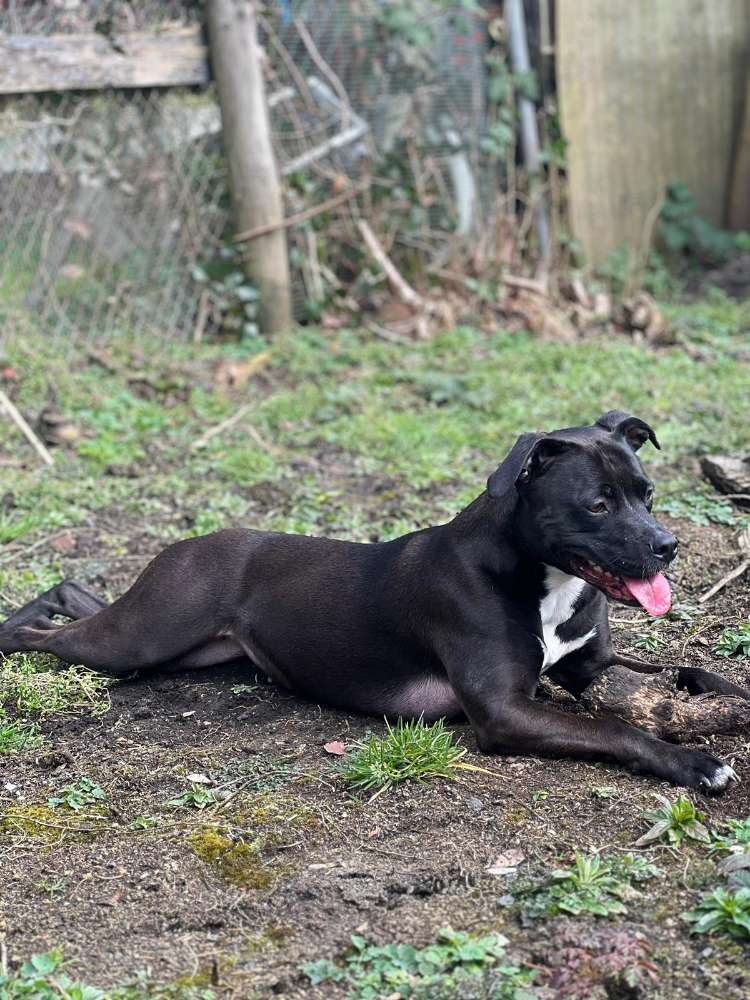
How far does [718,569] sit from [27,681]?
2738mm

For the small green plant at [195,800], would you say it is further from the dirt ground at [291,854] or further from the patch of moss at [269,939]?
the patch of moss at [269,939]

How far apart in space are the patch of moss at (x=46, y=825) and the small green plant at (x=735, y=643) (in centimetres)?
222

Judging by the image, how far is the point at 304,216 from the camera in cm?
940

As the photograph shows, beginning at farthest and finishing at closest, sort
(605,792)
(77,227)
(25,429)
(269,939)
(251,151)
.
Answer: (251,151), (77,227), (25,429), (605,792), (269,939)

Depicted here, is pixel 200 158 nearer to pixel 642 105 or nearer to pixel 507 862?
pixel 642 105

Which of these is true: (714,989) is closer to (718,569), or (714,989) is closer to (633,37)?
(718,569)

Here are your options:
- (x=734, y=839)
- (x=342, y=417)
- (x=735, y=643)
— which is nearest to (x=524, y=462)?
(x=734, y=839)

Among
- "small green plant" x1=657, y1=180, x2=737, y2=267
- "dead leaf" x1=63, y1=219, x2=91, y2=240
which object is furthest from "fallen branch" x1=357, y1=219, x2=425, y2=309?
"small green plant" x1=657, y1=180, x2=737, y2=267

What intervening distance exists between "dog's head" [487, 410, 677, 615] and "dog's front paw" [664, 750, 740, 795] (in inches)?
17.5

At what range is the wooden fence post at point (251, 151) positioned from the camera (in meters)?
8.72

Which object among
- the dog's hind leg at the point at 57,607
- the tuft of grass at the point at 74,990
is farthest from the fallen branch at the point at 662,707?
the dog's hind leg at the point at 57,607

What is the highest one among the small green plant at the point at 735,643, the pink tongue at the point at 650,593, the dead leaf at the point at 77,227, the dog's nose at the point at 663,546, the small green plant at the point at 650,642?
the dead leaf at the point at 77,227

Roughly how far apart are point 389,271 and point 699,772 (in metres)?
6.67

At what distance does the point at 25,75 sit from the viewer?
8.15m
